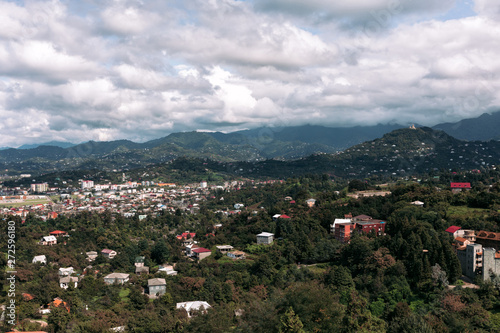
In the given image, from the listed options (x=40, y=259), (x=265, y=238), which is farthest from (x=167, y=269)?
(x=40, y=259)

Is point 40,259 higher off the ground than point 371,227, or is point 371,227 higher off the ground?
point 371,227

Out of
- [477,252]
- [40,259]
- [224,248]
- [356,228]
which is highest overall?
[477,252]

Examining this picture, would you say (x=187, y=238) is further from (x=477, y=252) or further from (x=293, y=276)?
(x=477, y=252)

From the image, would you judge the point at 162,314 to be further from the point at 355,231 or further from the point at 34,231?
the point at 34,231

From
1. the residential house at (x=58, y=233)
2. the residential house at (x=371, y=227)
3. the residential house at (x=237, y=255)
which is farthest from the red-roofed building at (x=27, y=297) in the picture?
the residential house at (x=371, y=227)

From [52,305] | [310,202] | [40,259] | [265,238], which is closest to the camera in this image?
[52,305]

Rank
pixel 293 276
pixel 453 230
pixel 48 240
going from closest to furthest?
pixel 293 276
pixel 453 230
pixel 48 240
